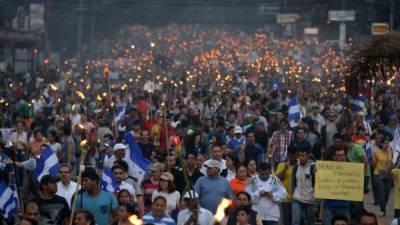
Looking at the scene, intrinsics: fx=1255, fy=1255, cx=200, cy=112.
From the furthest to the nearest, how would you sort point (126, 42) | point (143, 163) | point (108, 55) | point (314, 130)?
point (126, 42), point (108, 55), point (314, 130), point (143, 163)

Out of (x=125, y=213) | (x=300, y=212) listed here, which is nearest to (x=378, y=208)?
(x=300, y=212)

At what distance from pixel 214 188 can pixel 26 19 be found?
1759 inches

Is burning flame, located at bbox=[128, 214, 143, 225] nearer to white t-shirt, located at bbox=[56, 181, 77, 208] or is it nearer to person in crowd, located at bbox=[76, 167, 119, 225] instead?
person in crowd, located at bbox=[76, 167, 119, 225]

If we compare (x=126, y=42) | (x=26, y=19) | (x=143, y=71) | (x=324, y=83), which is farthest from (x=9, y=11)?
(x=126, y=42)

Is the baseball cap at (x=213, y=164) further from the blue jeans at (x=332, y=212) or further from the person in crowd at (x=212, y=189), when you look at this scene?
the blue jeans at (x=332, y=212)

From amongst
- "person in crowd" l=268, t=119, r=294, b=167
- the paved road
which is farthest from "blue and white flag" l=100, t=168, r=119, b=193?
"person in crowd" l=268, t=119, r=294, b=167

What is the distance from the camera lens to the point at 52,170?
15016mm

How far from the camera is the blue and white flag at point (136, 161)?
15.5 meters

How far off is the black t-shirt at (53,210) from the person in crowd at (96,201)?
0.24m

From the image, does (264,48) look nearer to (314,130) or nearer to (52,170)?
(314,130)

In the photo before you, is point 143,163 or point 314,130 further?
point 314,130

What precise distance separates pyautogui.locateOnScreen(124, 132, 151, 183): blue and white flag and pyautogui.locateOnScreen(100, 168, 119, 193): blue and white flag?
113 cm

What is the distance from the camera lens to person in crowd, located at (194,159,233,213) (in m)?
13.3

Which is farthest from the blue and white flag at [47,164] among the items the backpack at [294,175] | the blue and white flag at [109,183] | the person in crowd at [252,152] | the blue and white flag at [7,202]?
the person in crowd at [252,152]
